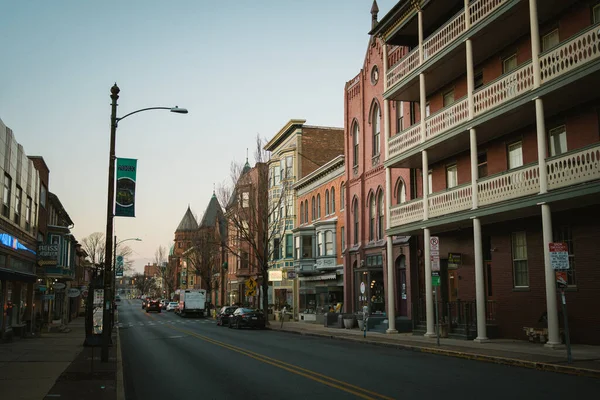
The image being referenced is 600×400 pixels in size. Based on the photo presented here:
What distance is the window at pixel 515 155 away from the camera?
22.4 metres

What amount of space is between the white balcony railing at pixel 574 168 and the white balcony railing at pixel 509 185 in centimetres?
71

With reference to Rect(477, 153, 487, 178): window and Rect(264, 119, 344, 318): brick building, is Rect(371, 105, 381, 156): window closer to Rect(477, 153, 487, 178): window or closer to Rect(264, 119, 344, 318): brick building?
Rect(477, 153, 487, 178): window

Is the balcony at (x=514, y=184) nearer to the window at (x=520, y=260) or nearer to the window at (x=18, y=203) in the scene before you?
the window at (x=520, y=260)

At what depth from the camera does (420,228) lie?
25.8 meters

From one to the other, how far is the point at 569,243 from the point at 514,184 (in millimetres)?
2793

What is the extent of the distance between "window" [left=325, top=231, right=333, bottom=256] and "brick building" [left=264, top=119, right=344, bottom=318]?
8.43m

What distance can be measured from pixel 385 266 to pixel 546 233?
14870mm

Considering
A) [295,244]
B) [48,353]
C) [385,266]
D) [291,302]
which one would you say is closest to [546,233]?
[385,266]

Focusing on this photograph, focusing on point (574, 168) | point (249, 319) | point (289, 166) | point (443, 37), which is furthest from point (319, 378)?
point (289, 166)

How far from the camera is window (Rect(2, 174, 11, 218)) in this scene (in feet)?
87.8

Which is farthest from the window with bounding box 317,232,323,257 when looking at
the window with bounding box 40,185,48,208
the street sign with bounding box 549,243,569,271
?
the street sign with bounding box 549,243,569,271

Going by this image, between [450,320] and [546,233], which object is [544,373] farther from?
[450,320]

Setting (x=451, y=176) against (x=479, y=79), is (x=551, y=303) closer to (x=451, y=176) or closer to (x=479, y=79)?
(x=451, y=176)

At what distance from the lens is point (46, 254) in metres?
36.2
